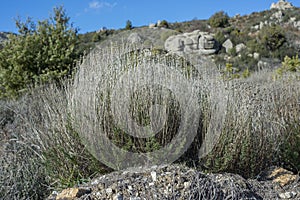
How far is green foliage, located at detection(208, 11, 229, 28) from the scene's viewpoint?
109 feet

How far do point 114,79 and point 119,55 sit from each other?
1.60ft

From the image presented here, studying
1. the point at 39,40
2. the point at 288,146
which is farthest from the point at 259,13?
the point at 288,146

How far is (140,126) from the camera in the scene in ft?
10.8

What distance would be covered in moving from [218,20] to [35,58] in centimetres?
2694

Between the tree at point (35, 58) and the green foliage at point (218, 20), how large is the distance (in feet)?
83.7

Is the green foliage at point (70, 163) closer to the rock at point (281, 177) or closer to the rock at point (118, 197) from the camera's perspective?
the rock at point (118, 197)

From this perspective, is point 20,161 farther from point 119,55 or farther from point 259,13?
point 259,13

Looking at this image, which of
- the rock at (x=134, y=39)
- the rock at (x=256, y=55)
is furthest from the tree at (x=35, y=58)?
the rock at (x=256, y=55)

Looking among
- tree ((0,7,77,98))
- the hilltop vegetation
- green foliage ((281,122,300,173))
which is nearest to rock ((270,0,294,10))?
tree ((0,7,77,98))

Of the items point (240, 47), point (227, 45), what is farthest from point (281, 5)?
point (240, 47)

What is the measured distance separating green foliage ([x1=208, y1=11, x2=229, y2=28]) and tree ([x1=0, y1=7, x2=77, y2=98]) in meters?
25.5

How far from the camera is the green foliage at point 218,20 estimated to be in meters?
33.3

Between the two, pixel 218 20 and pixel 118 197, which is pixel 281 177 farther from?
pixel 218 20

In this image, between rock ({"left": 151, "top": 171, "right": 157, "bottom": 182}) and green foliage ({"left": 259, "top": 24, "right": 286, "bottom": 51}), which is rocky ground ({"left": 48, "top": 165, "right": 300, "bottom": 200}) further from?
green foliage ({"left": 259, "top": 24, "right": 286, "bottom": 51})
